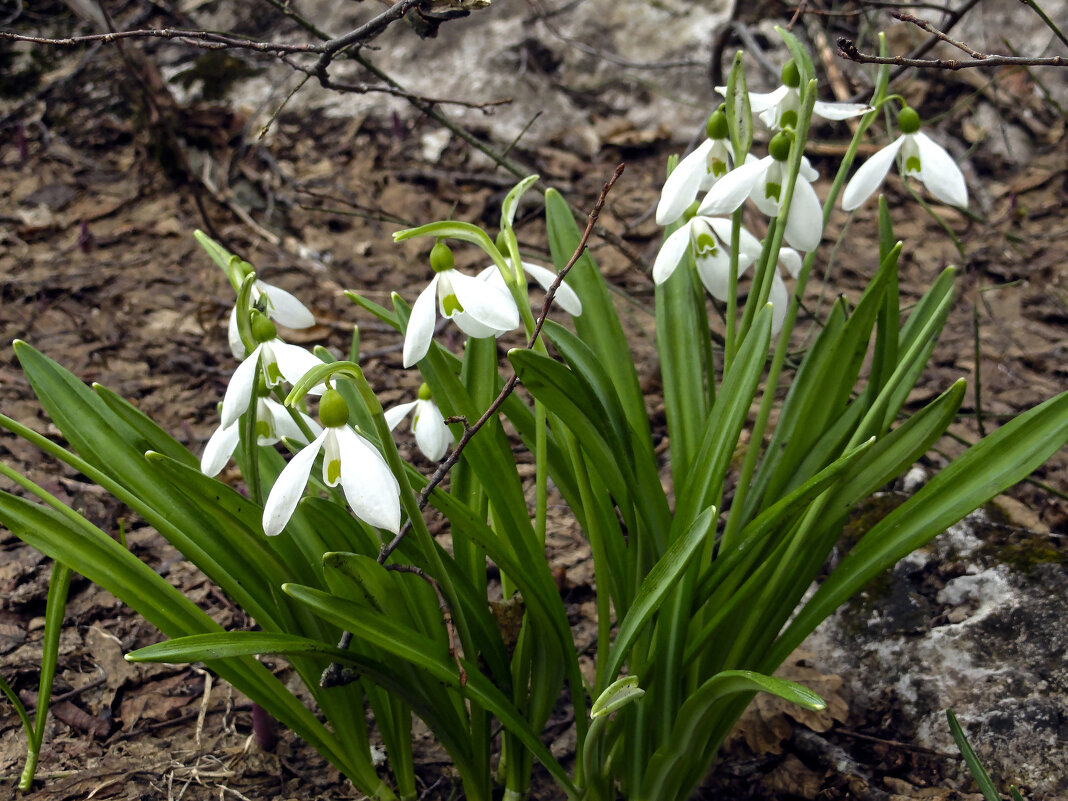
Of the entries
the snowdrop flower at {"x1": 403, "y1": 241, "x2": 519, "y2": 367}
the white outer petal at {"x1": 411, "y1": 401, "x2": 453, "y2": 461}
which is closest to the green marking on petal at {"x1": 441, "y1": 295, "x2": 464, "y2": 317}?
the snowdrop flower at {"x1": 403, "y1": 241, "x2": 519, "y2": 367}

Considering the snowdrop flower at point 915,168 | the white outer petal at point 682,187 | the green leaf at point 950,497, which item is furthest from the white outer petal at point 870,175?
the green leaf at point 950,497

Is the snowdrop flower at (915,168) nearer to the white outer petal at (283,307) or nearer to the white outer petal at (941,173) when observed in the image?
the white outer petal at (941,173)

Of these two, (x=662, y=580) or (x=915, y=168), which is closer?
(x=662, y=580)

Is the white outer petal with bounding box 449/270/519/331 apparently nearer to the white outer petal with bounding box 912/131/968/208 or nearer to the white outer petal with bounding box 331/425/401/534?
the white outer petal with bounding box 331/425/401/534

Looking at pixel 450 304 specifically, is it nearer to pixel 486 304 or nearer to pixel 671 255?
pixel 486 304

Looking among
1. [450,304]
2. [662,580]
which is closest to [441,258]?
[450,304]

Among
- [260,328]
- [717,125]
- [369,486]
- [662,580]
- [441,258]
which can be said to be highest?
[717,125]
